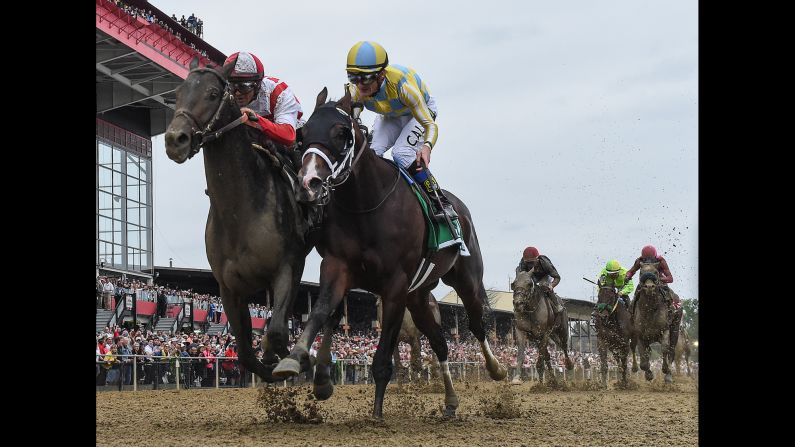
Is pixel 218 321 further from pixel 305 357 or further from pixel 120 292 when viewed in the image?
pixel 305 357

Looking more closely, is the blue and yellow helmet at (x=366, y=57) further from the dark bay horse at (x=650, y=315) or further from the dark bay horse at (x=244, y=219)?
the dark bay horse at (x=650, y=315)

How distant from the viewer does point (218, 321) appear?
29828 mm

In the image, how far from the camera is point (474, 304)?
11.1 metres

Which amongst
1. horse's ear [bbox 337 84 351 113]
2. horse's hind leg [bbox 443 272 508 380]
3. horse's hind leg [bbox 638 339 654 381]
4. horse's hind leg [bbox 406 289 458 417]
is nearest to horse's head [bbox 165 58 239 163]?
horse's ear [bbox 337 84 351 113]

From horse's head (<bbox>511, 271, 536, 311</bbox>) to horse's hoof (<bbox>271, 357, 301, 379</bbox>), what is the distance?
38.7 ft

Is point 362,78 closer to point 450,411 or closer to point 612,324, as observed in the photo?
point 450,411

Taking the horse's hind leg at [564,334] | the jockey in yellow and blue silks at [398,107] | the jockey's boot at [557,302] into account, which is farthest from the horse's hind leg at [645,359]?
the jockey in yellow and blue silks at [398,107]

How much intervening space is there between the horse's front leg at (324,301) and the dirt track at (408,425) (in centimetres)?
64

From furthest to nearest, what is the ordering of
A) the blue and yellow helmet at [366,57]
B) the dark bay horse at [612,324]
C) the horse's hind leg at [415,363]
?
the dark bay horse at [612,324]
the horse's hind leg at [415,363]
the blue and yellow helmet at [366,57]

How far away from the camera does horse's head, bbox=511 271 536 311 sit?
60.6ft

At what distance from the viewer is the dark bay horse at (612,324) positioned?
18.2m

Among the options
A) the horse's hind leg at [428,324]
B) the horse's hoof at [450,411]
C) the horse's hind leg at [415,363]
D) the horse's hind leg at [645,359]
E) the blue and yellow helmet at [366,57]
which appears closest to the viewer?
the blue and yellow helmet at [366,57]
